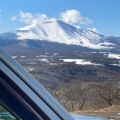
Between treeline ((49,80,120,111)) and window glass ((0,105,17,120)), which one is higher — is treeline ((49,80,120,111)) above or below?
above

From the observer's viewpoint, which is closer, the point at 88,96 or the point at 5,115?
the point at 5,115

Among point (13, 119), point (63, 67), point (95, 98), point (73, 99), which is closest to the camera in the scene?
point (13, 119)

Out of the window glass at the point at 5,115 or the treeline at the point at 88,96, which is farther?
the treeline at the point at 88,96

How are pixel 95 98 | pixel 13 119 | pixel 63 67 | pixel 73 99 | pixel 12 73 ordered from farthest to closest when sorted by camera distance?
pixel 63 67
pixel 73 99
pixel 95 98
pixel 13 119
pixel 12 73

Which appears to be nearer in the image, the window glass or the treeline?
the window glass

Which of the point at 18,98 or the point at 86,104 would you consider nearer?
the point at 18,98

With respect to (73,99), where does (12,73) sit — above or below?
below

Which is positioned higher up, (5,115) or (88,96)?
(88,96)

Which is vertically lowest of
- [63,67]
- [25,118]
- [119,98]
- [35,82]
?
[25,118]

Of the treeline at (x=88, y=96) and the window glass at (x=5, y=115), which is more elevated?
the treeline at (x=88, y=96)

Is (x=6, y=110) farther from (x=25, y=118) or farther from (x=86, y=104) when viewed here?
(x=86, y=104)

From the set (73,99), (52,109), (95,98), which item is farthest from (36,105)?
(73,99)
